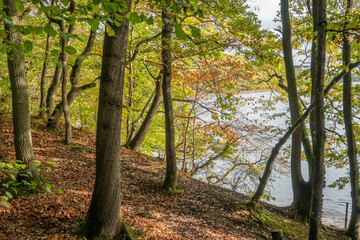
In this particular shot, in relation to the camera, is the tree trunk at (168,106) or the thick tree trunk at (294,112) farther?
the thick tree trunk at (294,112)

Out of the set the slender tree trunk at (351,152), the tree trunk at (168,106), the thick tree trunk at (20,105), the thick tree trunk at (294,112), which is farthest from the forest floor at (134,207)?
the thick tree trunk at (294,112)

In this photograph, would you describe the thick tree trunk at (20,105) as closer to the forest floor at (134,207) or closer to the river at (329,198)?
the forest floor at (134,207)

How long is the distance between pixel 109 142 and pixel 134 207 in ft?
9.80

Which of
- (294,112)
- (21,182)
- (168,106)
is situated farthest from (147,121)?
(21,182)

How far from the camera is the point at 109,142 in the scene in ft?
12.6

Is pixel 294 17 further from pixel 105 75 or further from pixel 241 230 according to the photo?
pixel 105 75

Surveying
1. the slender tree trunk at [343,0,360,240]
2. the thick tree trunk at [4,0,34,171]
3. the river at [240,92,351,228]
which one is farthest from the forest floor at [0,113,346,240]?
the river at [240,92,351,228]

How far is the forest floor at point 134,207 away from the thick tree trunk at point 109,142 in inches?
21.1

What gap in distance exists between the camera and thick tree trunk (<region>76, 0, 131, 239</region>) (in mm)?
3736

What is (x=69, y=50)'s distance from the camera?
195 cm

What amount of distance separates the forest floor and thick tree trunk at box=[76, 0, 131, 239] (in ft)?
1.76

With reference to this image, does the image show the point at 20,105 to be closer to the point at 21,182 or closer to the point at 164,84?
the point at 21,182

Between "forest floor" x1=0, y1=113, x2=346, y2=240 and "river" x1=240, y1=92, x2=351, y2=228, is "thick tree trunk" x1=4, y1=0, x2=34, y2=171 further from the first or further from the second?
"river" x1=240, y1=92, x2=351, y2=228

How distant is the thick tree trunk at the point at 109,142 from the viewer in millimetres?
3736
